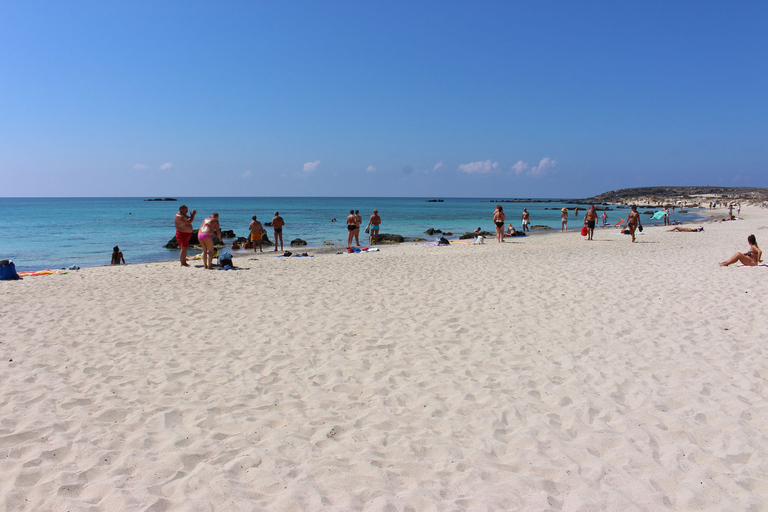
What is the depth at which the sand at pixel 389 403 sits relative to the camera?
2.77m

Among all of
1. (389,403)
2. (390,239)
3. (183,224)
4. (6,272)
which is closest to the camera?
(389,403)

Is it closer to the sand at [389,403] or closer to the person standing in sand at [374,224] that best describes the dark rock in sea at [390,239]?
the person standing in sand at [374,224]

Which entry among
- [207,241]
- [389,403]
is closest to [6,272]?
[207,241]

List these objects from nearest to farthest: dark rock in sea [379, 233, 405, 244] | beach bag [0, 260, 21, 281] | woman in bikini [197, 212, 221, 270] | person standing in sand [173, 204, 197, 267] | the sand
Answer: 1. the sand
2. beach bag [0, 260, 21, 281]
3. woman in bikini [197, 212, 221, 270]
4. person standing in sand [173, 204, 197, 267]
5. dark rock in sea [379, 233, 405, 244]

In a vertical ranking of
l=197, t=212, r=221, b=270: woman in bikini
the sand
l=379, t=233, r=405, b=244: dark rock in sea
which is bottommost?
the sand

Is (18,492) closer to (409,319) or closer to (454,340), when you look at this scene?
(454,340)

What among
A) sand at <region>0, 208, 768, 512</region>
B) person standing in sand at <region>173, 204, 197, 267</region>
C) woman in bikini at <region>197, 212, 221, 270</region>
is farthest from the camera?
person standing in sand at <region>173, 204, 197, 267</region>

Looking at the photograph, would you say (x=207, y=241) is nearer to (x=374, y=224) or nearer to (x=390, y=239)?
(x=374, y=224)

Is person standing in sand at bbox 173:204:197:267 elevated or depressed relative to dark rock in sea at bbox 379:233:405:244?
elevated

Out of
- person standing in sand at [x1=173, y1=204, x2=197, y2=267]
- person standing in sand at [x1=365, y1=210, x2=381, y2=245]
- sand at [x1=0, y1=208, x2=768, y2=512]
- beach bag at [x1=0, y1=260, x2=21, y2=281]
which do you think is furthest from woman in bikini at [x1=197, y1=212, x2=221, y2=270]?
person standing in sand at [x1=365, y1=210, x2=381, y2=245]

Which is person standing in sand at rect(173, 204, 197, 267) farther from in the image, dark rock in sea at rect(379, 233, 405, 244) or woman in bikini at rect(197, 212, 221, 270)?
Answer: dark rock in sea at rect(379, 233, 405, 244)

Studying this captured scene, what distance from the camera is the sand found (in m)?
2.77

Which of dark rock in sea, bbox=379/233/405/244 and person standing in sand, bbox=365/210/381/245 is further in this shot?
dark rock in sea, bbox=379/233/405/244

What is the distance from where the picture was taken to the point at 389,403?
3.95 metres
